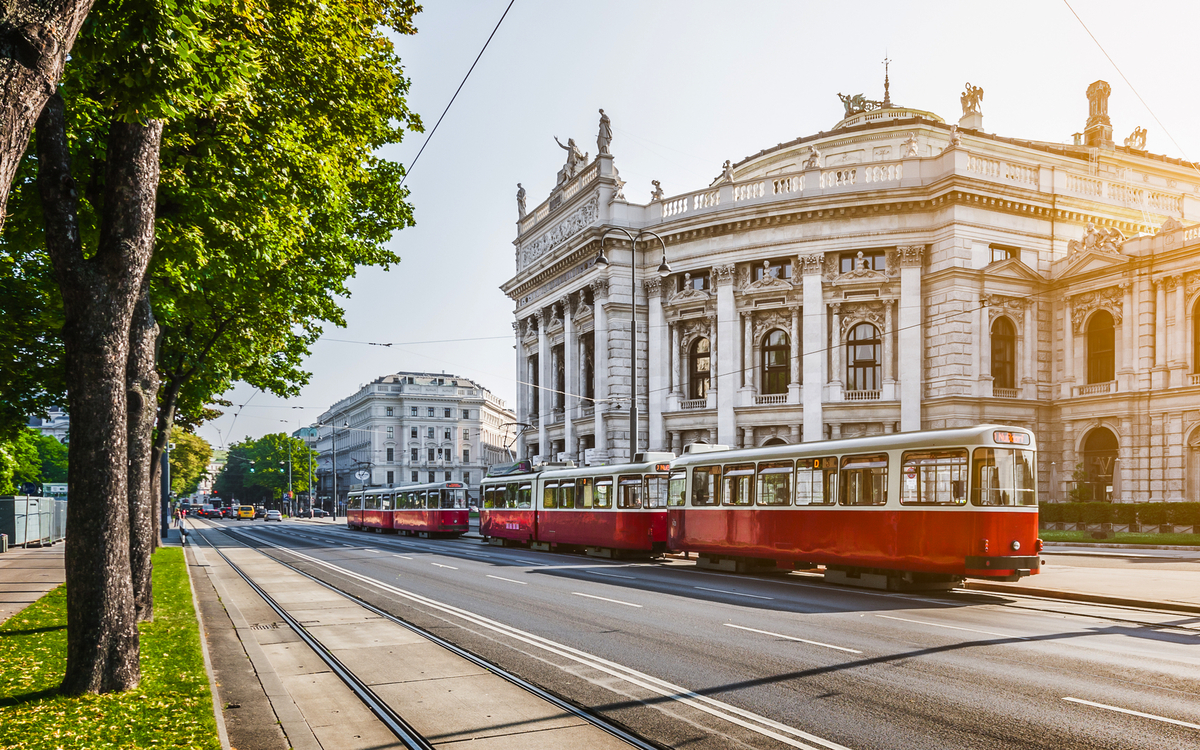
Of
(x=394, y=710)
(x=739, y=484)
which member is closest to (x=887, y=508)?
(x=739, y=484)

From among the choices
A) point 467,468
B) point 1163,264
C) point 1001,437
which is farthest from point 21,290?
point 467,468

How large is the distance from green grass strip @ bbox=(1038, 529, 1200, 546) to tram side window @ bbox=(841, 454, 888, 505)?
1489cm

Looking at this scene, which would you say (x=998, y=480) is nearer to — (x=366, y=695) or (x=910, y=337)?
(x=366, y=695)

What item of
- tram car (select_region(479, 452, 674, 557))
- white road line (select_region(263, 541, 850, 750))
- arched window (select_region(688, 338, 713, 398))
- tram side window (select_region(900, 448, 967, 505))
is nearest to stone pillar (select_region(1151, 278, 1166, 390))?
arched window (select_region(688, 338, 713, 398))

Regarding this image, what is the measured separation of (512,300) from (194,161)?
57044mm

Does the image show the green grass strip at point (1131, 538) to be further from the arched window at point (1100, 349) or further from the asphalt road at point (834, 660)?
the asphalt road at point (834, 660)

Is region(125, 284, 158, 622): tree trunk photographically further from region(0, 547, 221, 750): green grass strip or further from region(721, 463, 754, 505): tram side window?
region(721, 463, 754, 505): tram side window

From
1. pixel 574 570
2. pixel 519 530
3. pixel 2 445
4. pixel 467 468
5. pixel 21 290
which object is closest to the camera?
pixel 21 290

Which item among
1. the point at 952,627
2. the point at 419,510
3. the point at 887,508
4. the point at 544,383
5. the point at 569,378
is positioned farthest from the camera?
the point at 544,383

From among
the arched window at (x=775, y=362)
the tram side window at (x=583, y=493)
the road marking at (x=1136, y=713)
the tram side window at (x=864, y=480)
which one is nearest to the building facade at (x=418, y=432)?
the arched window at (x=775, y=362)

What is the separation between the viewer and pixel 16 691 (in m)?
8.53

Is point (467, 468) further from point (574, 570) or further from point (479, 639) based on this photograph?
point (479, 639)

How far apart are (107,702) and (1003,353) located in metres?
42.2

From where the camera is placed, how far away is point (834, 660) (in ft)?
34.5
